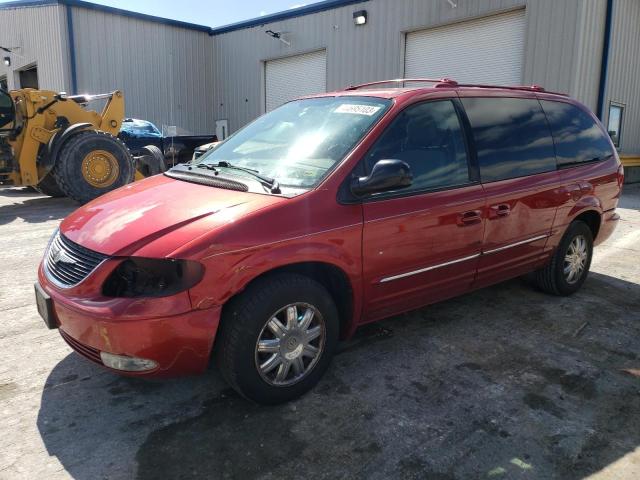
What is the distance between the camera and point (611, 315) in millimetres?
4379

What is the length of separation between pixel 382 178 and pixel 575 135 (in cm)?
258

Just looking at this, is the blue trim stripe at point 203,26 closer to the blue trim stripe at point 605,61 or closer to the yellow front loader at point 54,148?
the blue trim stripe at point 605,61

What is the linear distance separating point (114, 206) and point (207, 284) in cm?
98

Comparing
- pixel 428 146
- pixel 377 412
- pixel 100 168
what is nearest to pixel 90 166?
pixel 100 168

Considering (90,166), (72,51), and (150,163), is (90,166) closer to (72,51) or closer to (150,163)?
(150,163)

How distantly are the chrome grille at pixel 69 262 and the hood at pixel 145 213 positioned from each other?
4cm

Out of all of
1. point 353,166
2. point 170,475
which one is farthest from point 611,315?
point 170,475

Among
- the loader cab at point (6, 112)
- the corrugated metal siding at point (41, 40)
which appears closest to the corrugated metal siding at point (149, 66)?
the corrugated metal siding at point (41, 40)

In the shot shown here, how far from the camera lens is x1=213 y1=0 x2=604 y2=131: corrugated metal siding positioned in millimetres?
11750

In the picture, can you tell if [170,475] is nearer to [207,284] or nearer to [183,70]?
[207,284]

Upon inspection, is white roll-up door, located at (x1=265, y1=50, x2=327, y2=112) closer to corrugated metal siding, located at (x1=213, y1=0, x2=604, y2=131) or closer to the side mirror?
corrugated metal siding, located at (x1=213, y1=0, x2=604, y2=131)

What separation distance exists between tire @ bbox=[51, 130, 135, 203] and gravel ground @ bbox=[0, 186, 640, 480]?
5301 millimetres

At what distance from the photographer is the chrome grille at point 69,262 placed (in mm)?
2654

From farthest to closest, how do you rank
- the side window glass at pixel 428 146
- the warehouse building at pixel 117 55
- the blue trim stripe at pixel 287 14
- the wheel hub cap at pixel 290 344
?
the warehouse building at pixel 117 55, the blue trim stripe at pixel 287 14, the side window glass at pixel 428 146, the wheel hub cap at pixel 290 344
